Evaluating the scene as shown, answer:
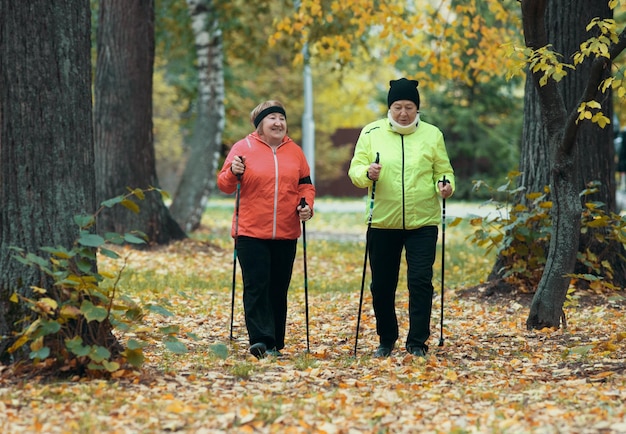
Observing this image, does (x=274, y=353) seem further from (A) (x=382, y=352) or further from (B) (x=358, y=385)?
(B) (x=358, y=385)

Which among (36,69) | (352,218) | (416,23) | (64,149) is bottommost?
(352,218)

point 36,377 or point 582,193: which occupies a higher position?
point 582,193

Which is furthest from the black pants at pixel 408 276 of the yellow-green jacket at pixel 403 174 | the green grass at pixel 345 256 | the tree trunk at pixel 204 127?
the tree trunk at pixel 204 127

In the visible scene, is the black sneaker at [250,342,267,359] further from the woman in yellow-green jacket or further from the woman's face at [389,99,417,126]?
the woman's face at [389,99,417,126]

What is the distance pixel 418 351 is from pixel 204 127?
1172cm

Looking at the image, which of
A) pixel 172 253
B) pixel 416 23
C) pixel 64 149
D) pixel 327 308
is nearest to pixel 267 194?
pixel 64 149

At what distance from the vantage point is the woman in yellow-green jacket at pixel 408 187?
21.9ft

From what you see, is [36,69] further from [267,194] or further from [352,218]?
[352,218]

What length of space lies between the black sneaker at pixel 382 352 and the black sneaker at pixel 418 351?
165mm

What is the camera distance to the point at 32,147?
5.71m

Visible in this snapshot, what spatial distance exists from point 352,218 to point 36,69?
739 inches

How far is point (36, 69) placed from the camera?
5734 millimetres

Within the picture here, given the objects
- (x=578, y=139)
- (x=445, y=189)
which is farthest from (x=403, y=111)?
(x=578, y=139)

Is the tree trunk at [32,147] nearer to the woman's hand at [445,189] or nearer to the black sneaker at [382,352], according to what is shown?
the black sneaker at [382,352]
